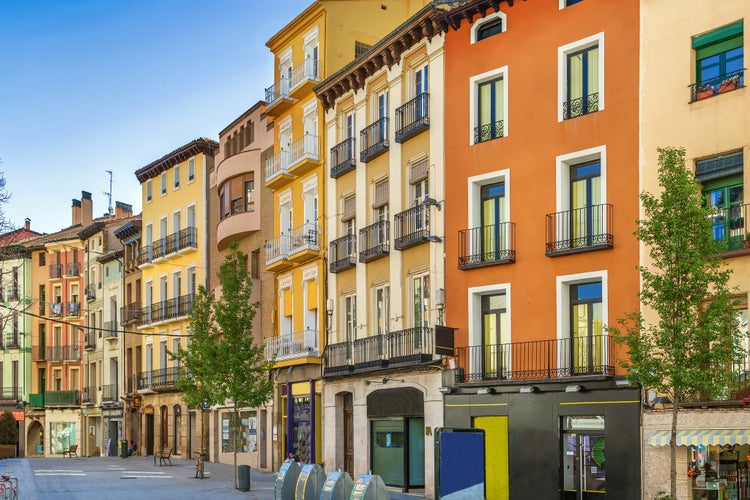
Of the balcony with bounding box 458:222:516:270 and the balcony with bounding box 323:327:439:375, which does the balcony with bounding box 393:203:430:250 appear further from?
the balcony with bounding box 323:327:439:375

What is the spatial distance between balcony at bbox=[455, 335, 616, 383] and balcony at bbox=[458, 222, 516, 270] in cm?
237

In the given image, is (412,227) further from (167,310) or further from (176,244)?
(167,310)

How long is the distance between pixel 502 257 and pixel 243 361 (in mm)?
11585

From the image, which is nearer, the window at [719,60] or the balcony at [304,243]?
the window at [719,60]

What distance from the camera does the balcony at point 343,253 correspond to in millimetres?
38750

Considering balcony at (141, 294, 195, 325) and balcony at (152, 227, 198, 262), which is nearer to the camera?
balcony at (141, 294, 195, 325)

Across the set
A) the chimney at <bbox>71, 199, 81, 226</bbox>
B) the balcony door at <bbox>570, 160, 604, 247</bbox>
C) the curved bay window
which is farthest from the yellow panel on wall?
the chimney at <bbox>71, 199, 81, 226</bbox>

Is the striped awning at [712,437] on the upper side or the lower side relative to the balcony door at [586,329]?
lower

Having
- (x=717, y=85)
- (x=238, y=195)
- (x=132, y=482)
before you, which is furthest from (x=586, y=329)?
(x=238, y=195)

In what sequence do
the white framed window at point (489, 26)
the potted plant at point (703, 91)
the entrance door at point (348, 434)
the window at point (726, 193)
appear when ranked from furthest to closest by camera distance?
1. the entrance door at point (348, 434)
2. the white framed window at point (489, 26)
3. the potted plant at point (703, 91)
4. the window at point (726, 193)

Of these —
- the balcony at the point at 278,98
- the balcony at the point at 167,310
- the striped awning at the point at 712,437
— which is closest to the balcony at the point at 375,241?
the balcony at the point at 278,98

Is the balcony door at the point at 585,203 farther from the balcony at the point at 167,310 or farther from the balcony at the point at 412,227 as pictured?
the balcony at the point at 167,310

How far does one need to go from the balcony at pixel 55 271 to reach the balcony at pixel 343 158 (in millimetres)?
44442

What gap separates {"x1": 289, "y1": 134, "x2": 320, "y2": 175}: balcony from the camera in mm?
41963
